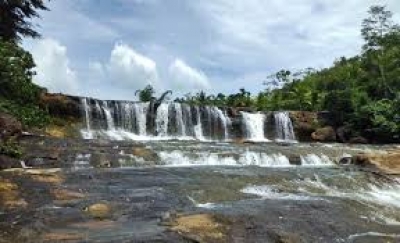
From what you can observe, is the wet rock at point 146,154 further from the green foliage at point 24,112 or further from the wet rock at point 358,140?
the wet rock at point 358,140

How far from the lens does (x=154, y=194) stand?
10234 millimetres

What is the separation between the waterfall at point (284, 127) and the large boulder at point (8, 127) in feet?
61.1

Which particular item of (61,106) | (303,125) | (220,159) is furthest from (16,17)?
(303,125)

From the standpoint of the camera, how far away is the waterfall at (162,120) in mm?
28688

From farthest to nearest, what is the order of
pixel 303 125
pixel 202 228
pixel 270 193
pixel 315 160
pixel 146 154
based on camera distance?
pixel 303 125, pixel 315 160, pixel 146 154, pixel 270 193, pixel 202 228

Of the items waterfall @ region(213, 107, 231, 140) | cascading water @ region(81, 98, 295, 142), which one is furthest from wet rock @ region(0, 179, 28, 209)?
waterfall @ region(213, 107, 231, 140)

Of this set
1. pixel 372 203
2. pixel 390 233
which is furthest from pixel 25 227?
pixel 372 203

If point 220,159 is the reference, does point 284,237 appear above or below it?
below

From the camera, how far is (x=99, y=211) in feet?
28.2

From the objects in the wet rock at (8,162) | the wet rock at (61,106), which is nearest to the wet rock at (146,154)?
the wet rock at (8,162)

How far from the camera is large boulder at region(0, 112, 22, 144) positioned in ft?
53.3

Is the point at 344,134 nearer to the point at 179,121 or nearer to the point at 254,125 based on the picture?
the point at 254,125

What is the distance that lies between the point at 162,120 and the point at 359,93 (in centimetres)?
1500

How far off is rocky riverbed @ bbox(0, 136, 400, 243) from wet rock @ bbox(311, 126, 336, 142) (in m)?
15.6
